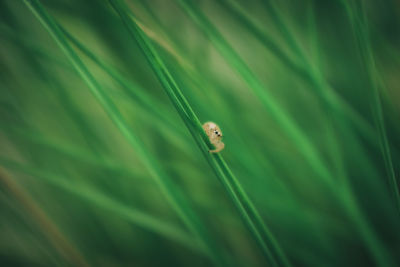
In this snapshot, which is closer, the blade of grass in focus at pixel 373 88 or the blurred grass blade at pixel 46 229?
the blade of grass in focus at pixel 373 88

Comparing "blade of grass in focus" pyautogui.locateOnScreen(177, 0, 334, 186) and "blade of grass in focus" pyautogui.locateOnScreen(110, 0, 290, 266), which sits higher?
"blade of grass in focus" pyautogui.locateOnScreen(177, 0, 334, 186)

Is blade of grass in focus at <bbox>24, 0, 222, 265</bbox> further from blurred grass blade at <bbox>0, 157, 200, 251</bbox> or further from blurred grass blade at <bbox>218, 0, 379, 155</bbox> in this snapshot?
blurred grass blade at <bbox>218, 0, 379, 155</bbox>

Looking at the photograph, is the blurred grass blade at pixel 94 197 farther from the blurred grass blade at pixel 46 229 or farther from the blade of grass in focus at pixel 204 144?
the blade of grass in focus at pixel 204 144

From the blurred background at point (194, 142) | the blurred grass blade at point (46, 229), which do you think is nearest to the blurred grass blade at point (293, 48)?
the blurred background at point (194, 142)

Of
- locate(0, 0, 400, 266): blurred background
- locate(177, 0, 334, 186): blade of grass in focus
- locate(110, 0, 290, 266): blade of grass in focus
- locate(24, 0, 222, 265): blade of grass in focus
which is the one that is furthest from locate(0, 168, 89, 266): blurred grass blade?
locate(177, 0, 334, 186): blade of grass in focus

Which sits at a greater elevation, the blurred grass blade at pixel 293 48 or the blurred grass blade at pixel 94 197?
the blurred grass blade at pixel 293 48

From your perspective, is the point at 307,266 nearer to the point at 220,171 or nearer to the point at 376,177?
the point at 376,177
